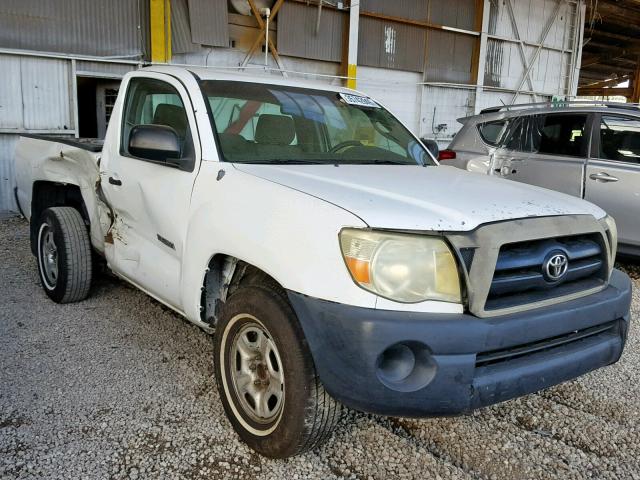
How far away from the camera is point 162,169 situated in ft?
10.5

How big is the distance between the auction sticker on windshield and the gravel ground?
1.88 m

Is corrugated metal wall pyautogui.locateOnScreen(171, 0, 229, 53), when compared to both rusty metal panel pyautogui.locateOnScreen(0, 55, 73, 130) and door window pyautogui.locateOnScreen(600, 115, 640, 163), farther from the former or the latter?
door window pyautogui.locateOnScreen(600, 115, 640, 163)

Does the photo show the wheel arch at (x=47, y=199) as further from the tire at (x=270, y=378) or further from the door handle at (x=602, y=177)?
the door handle at (x=602, y=177)

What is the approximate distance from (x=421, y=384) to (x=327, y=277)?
0.52 metres

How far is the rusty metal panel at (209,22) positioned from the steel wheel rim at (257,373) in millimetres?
9157

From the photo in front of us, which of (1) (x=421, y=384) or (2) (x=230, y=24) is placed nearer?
(1) (x=421, y=384)

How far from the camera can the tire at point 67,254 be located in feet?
13.9

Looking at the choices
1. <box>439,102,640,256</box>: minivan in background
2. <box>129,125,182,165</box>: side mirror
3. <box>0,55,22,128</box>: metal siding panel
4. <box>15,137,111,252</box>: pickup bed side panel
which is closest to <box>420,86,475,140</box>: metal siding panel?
<box>439,102,640,256</box>: minivan in background

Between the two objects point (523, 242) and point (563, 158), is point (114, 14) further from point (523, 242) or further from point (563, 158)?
point (523, 242)

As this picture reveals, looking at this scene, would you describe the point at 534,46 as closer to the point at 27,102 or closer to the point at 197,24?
the point at 197,24

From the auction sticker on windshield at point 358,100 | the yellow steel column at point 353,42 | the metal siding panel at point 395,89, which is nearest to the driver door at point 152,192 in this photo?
the auction sticker on windshield at point 358,100

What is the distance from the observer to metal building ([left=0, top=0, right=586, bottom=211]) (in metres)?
9.18

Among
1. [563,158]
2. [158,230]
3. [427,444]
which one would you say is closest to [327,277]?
[427,444]

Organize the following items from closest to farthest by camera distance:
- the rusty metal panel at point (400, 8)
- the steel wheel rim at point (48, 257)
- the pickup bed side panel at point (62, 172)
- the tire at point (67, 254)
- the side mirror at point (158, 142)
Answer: the side mirror at point (158, 142) < the pickup bed side panel at point (62, 172) < the tire at point (67, 254) < the steel wheel rim at point (48, 257) < the rusty metal panel at point (400, 8)
